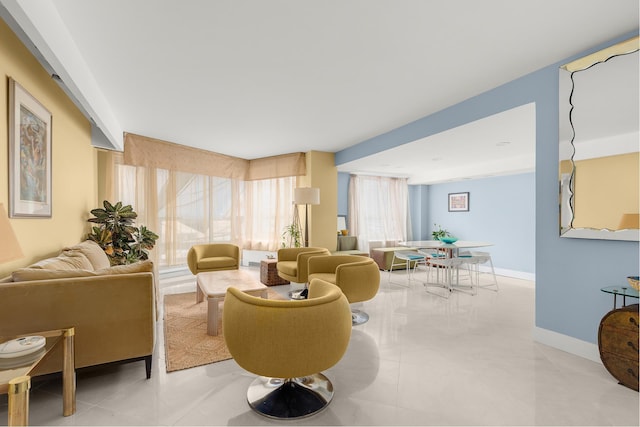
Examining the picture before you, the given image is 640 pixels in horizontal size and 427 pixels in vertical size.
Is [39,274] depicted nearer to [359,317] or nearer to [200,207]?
[359,317]

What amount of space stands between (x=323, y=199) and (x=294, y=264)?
7.21 feet

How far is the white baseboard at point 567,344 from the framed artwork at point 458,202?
4.84 metres

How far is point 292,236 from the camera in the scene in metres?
6.27

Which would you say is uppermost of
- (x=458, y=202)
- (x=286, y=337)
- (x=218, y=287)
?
(x=458, y=202)

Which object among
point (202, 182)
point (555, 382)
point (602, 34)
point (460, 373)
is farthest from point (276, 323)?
point (202, 182)

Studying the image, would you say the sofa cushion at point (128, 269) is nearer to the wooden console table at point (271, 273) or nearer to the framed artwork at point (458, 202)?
the wooden console table at point (271, 273)

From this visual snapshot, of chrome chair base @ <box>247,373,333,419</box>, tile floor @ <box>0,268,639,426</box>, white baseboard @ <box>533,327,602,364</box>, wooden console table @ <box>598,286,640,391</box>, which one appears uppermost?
wooden console table @ <box>598,286,640,391</box>

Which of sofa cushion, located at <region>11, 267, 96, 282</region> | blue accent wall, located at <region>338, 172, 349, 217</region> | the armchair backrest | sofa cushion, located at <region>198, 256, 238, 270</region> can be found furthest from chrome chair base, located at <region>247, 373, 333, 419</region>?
blue accent wall, located at <region>338, 172, 349, 217</region>

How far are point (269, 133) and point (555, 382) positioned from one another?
4.63 m

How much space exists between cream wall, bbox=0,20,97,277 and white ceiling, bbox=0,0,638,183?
0.31 m

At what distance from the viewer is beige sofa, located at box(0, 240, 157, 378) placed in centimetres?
179

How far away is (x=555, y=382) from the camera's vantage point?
2150mm

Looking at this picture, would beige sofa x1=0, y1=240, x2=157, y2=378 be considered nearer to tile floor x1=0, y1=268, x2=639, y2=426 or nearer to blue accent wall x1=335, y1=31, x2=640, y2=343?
tile floor x1=0, y1=268, x2=639, y2=426

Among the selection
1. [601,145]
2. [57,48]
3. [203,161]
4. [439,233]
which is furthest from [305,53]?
[439,233]
